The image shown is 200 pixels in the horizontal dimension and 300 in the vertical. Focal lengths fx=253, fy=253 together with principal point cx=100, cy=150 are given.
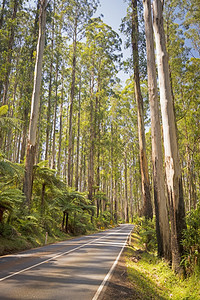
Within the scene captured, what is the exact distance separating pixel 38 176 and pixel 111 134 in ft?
92.8

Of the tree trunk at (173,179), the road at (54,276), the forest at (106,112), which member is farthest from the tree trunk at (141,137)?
the tree trunk at (173,179)

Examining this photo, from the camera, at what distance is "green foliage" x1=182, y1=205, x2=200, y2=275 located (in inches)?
275

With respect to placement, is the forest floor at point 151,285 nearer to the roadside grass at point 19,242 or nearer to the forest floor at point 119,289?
the forest floor at point 119,289

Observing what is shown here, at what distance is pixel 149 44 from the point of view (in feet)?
36.7

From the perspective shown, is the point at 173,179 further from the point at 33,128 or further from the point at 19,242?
the point at 33,128

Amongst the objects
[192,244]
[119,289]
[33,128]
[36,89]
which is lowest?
[119,289]

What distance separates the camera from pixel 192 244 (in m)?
7.15

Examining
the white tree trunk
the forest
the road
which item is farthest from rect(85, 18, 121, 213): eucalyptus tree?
the road

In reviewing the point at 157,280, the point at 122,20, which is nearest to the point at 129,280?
the point at 157,280

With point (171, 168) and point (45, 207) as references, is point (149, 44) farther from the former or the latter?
point (45, 207)

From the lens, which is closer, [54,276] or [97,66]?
[54,276]

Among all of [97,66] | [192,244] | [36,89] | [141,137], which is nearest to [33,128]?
[36,89]

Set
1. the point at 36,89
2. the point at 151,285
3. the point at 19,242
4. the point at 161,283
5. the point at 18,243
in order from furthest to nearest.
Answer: the point at 36,89 → the point at 19,242 → the point at 18,243 → the point at 161,283 → the point at 151,285

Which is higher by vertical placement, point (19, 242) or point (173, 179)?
point (173, 179)
